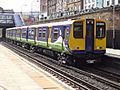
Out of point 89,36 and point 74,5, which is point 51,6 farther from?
point 89,36

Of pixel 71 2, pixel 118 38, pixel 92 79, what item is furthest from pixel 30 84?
pixel 71 2

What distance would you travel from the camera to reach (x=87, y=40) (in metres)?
21.2

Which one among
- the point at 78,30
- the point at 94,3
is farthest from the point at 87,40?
the point at 94,3

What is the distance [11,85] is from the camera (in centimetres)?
1477

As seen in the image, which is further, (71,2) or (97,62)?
(71,2)

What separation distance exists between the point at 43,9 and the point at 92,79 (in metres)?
103

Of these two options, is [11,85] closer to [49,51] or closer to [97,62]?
[97,62]

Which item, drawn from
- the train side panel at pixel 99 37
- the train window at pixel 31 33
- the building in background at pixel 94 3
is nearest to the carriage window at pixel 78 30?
the train side panel at pixel 99 37

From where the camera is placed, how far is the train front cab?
2091 centimetres

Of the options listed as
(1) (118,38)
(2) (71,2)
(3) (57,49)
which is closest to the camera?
(3) (57,49)

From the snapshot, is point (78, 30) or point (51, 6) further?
point (51, 6)

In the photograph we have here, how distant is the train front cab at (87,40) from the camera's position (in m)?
20.9

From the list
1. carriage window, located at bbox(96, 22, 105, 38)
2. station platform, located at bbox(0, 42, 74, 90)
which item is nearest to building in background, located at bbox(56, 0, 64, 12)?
carriage window, located at bbox(96, 22, 105, 38)

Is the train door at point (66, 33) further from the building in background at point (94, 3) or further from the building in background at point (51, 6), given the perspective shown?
the building in background at point (51, 6)
